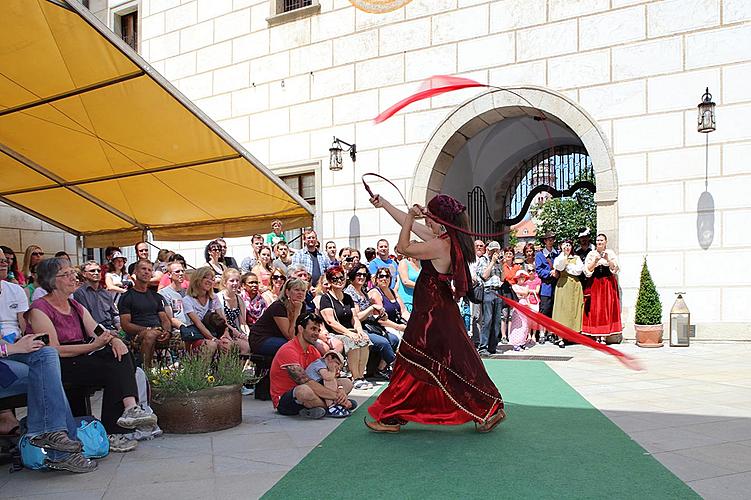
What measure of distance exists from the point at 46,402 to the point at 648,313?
8626 millimetres

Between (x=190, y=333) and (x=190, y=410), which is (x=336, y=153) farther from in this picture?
(x=190, y=410)

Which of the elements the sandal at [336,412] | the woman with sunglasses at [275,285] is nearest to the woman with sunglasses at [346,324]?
the woman with sunglasses at [275,285]

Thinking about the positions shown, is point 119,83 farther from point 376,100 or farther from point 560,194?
point 560,194

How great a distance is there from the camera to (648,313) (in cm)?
1021

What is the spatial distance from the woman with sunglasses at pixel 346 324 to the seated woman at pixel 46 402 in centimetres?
334

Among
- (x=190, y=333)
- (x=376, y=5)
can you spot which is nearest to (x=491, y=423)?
(x=190, y=333)

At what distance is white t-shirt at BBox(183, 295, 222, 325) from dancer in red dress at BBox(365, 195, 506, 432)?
2.70 metres

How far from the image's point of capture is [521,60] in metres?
11.5

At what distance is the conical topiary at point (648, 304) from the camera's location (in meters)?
10.2

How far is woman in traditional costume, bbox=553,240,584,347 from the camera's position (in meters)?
11.0

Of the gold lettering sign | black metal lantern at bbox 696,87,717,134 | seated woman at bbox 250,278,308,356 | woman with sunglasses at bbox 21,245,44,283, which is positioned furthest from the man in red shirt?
the gold lettering sign

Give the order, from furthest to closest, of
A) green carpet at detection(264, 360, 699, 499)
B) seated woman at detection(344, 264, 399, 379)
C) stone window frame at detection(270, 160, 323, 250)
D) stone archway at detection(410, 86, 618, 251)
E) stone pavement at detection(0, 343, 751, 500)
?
1. stone window frame at detection(270, 160, 323, 250)
2. stone archway at detection(410, 86, 618, 251)
3. seated woman at detection(344, 264, 399, 379)
4. stone pavement at detection(0, 343, 751, 500)
5. green carpet at detection(264, 360, 699, 499)

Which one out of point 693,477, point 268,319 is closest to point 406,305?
point 268,319

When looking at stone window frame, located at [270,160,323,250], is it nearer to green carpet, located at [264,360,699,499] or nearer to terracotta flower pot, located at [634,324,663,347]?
terracotta flower pot, located at [634,324,663,347]
